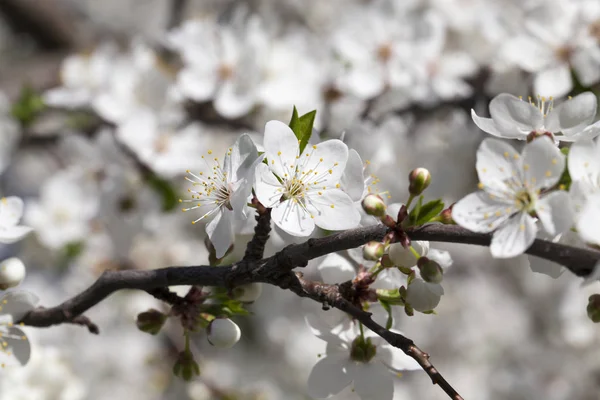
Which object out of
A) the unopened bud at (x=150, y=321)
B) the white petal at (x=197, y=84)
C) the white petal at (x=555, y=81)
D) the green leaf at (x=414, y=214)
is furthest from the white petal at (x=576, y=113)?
the white petal at (x=197, y=84)

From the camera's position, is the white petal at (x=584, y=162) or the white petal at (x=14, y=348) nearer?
→ the white petal at (x=584, y=162)

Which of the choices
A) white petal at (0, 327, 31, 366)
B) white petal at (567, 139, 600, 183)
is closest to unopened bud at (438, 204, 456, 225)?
white petal at (567, 139, 600, 183)

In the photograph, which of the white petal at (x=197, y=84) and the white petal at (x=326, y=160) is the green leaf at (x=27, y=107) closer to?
the white petal at (x=197, y=84)

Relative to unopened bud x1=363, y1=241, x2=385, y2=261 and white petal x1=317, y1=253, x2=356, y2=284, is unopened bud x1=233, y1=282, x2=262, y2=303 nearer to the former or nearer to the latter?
white petal x1=317, y1=253, x2=356, y2=284

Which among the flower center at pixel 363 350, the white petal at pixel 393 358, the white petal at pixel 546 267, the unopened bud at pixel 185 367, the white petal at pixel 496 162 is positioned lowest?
the unopened bud at pixel 185 367

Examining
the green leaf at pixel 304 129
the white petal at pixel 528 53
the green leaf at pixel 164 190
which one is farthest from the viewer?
the green leaf at pixel 164 190

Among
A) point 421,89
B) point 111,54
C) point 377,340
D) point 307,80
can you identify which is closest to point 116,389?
point 111,54

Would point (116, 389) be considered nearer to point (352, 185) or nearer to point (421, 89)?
point (421, 89)

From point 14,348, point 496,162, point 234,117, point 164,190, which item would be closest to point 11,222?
point 14,348
